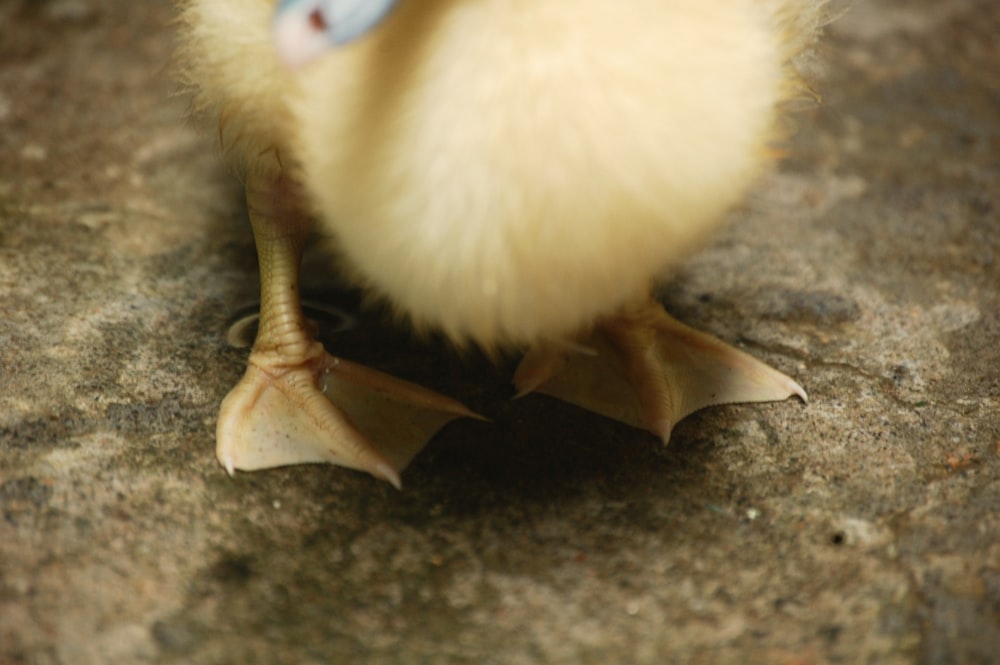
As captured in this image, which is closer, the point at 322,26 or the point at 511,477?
the point at 322,26

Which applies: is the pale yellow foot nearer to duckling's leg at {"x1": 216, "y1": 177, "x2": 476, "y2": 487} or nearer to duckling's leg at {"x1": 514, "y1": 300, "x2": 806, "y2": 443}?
duckling's leg at {"x1": 216, "y1": 177, "x2": 476, "y2": 487}

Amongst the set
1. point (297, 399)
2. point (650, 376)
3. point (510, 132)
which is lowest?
point (297, 399)

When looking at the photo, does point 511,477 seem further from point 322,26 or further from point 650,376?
point 322,26

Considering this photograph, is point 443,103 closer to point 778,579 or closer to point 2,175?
point 778,579

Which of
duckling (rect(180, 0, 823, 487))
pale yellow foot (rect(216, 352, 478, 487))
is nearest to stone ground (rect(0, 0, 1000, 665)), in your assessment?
pale yellow foot (rect(216, 352, 478, 487))

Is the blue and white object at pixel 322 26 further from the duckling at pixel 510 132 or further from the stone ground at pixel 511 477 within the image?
the stone ground at pixel 511 477

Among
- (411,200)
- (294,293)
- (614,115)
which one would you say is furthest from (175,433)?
(614,115)

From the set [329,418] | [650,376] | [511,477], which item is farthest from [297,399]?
[650,376]
